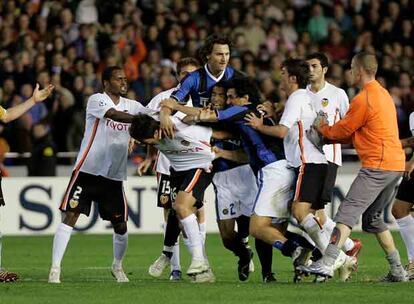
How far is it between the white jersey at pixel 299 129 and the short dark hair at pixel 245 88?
1.57 ft

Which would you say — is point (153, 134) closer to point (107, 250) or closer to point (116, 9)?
point (107, 250)

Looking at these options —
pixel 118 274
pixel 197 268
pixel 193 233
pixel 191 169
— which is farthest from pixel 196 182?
pixel 118 274

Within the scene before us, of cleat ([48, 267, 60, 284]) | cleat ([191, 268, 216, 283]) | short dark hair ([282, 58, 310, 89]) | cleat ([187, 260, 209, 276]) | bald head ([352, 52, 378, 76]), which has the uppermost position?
bald head ([352, 52, 378, 76])

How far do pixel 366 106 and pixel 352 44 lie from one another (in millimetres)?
14719

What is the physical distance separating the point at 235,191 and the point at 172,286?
2.24m

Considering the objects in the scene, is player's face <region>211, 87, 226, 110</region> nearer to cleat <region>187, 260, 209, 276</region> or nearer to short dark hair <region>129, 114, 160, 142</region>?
short dark hair <region>129, 114, 160, 142</region>

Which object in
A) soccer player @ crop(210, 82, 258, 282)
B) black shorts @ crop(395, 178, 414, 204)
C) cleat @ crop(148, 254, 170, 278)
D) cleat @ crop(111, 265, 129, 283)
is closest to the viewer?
cleat @ crop(111, 265, 129, 283)

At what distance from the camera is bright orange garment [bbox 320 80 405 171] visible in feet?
42.8

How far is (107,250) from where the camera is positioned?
19859 millimetres

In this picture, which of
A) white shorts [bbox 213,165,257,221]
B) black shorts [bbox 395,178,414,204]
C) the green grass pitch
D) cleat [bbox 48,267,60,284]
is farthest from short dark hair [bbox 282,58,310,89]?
cleat [bbox 48,267,60,284]

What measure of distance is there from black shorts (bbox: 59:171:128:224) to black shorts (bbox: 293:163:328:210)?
6.55 feet

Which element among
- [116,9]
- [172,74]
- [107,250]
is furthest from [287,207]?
[116,9]

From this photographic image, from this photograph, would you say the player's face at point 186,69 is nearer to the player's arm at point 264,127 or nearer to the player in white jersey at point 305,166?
the player in white jersey at point 305,166

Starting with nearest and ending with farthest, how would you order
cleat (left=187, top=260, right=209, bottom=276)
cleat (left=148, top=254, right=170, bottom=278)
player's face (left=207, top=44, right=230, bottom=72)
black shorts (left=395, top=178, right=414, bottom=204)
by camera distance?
cleat (left=187, top=260, right=209, bottom=276)
player's face (left=207, top=44, right=230, bottom=72)
black shorts (left=395, top=178, right=414, bottom=204)
cleat (left=148, top=254, right=170, bottom=278)
